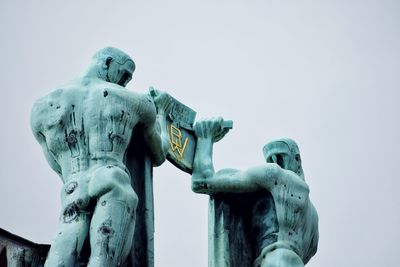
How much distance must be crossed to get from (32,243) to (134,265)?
123cm

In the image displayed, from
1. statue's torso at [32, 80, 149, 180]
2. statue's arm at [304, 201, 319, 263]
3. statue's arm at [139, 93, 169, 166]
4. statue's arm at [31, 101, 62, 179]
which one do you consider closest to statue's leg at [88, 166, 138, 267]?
statue's torso at [32, 80, 149, 180]

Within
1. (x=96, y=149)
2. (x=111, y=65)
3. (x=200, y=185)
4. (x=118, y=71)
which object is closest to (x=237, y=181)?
(x=200, y=185)

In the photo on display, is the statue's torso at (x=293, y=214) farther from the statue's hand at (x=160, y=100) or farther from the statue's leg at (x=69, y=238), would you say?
the statue's leg at (x=69, y=238)

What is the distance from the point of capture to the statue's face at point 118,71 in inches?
629

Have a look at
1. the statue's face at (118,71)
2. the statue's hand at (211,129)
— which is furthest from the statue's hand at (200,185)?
the statue's face at (118,71)

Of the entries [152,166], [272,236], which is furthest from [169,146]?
[272,236]

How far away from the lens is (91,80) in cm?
1578

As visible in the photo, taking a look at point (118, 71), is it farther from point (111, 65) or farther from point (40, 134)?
point (40, 134)

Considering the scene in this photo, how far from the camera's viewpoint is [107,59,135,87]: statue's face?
629 inches

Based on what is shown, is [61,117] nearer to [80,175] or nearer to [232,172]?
[80,175]

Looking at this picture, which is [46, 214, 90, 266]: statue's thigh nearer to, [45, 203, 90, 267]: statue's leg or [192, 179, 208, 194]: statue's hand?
[45, 203, 90, 267]: statue's leg

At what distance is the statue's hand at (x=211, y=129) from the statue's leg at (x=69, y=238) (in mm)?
3201

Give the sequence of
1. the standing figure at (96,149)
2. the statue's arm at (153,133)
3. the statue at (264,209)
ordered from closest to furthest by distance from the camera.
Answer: the standing figure at (96,149)
the statue's arm at (153,133)
the statue at (264,209)

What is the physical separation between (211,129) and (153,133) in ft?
6.02
